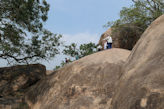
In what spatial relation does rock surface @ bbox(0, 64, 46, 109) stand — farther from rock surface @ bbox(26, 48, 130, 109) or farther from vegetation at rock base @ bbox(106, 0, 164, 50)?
vegetation at rock base @ bbox(106, 0, 164, 50)

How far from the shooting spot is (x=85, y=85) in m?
5.73

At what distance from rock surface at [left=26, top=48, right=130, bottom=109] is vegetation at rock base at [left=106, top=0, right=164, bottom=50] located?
60.6 feet

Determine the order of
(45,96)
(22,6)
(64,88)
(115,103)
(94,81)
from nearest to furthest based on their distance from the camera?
(115,103) → (94,81) → (64,88) → (45,96) → (22,6)

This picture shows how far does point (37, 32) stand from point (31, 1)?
1800 mm

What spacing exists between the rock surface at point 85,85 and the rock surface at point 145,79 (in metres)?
1.89

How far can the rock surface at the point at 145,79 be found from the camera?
8.20 feet

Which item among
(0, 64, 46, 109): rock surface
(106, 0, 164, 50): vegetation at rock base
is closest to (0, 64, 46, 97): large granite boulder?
(0, 64, 46, 109): rock surface

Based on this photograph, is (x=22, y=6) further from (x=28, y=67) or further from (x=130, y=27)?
(x=130, y=27)

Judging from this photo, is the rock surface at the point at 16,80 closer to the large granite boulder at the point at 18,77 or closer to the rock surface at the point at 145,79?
the large granite boulder at the point at 18,77

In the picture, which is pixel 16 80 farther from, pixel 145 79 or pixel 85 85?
pixel 145 79

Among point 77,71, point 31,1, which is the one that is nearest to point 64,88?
point 77,71

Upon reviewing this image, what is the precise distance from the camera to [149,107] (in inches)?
96.2

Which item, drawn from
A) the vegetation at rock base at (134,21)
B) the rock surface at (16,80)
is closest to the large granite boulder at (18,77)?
the rock surface at (16,80)

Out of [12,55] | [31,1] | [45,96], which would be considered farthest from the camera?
[12,55]
